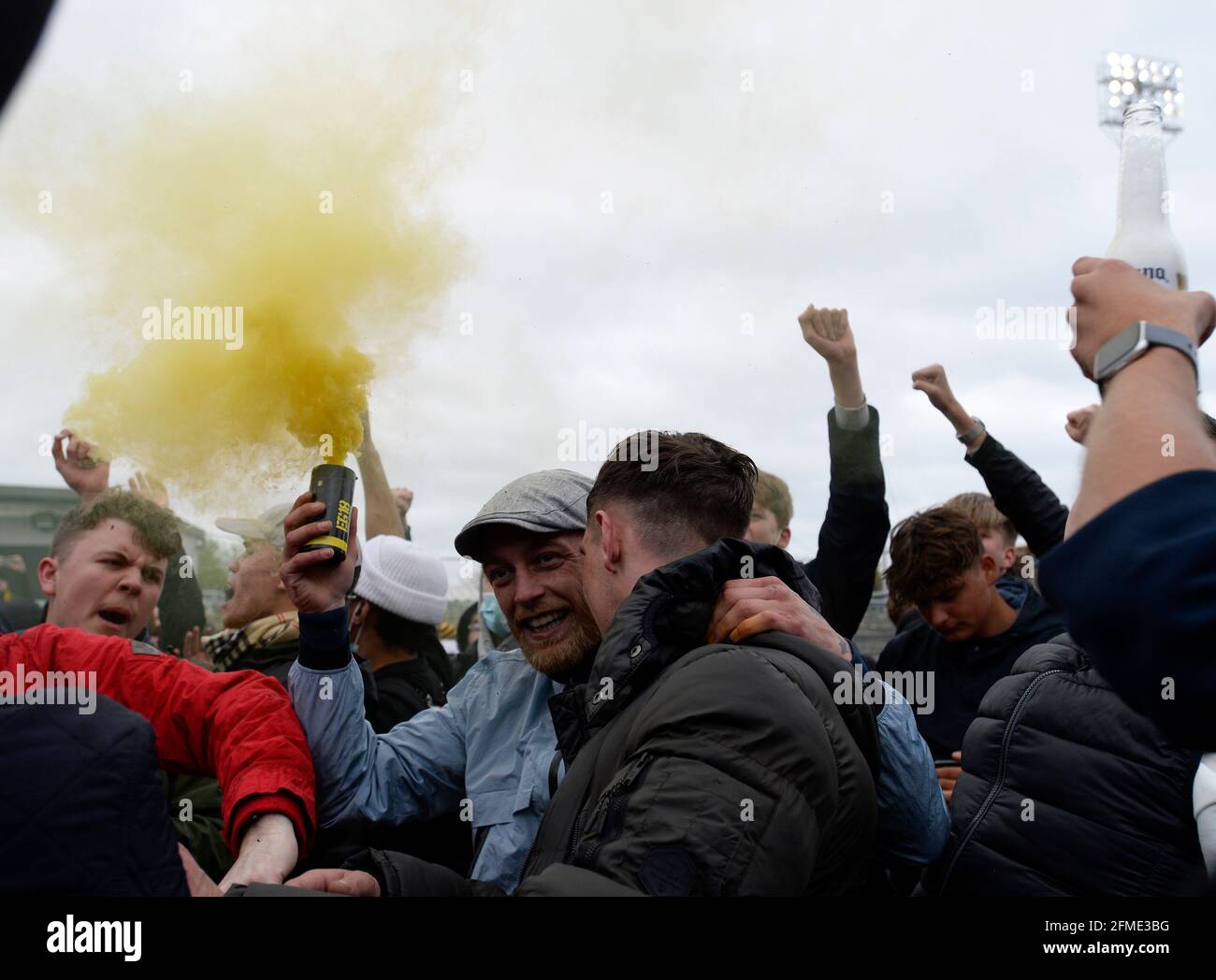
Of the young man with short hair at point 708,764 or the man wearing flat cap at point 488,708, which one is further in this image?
the man wearing flat cap at point 488,708

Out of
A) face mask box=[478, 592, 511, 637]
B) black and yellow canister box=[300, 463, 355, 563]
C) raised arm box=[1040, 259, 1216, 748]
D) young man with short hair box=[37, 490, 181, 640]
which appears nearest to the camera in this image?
raised arm box=[1040, 259, 1216, 748]

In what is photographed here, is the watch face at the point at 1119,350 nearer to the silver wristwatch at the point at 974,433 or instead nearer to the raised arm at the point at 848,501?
the raised arm at the point at 848,501

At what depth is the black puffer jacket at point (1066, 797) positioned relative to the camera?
2.02 meters

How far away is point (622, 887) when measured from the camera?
1389mm

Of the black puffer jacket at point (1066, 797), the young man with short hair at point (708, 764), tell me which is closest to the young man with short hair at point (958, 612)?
the black puffer jacket at point (1066, 797)

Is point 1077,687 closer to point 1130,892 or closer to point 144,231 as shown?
point 1130,892

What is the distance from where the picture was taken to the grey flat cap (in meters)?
2.77

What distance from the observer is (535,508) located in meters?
A: 2.80

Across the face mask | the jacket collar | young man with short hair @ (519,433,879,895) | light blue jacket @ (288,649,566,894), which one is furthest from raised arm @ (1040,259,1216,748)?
the face mask

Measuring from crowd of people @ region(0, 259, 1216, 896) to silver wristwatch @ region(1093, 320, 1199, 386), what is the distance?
14mm

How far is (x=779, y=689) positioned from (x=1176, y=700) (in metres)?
0.66

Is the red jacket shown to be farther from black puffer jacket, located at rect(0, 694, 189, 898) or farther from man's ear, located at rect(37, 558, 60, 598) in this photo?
man's ear, located at rect(37, 558, 60, 598)
